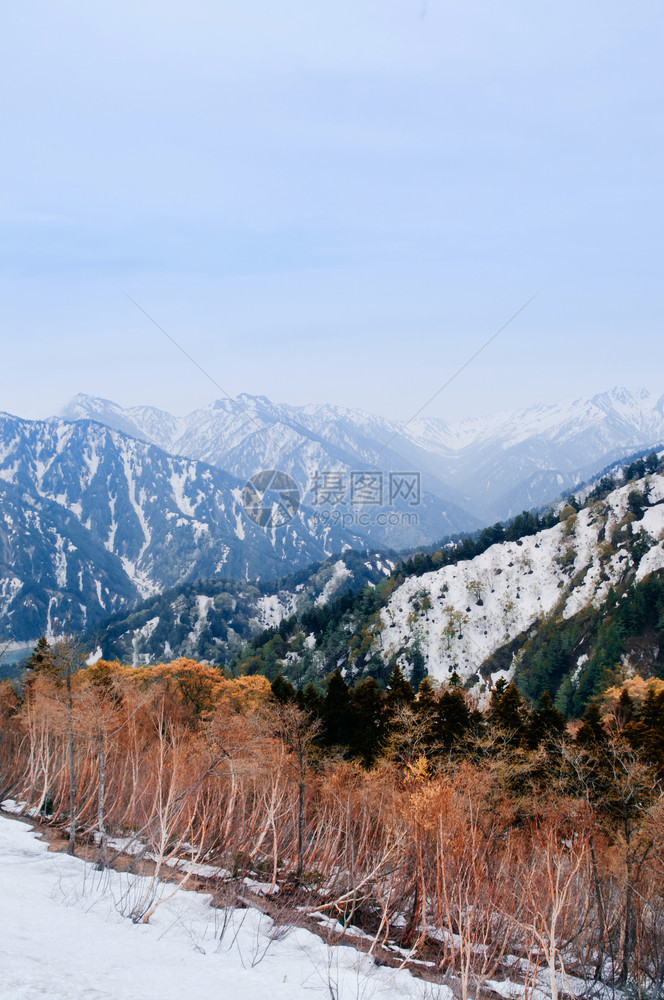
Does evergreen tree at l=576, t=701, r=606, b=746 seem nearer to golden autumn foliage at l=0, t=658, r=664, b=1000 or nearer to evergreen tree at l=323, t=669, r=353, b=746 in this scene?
golden autumn foliage at l=0, t=658, r=664, b=1000

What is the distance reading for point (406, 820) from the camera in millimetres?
36344

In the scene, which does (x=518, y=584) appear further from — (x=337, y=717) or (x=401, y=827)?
(x=401, y=827)

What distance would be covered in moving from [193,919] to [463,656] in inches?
4747

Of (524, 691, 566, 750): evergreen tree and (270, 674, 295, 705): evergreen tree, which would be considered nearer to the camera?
(524, 691, 566, 750): evergreen tree

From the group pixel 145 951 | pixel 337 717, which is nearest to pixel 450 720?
pixel 337 717

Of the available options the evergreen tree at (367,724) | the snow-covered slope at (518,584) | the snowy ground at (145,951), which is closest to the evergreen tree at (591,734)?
the evergreen tree at (367,724)

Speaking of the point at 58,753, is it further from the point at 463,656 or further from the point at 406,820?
the point at 463,656

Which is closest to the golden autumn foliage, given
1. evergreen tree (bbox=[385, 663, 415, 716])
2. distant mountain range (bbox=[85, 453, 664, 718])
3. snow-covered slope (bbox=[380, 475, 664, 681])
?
evergreen tree (bbox=[385, 663, 415, 716])

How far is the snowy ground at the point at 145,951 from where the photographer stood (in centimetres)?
1720

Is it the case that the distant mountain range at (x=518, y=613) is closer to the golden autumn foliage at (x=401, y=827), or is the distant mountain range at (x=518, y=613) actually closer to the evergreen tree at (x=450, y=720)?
the evergreen tree at (x=450, y=720)

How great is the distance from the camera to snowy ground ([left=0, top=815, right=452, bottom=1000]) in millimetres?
17203

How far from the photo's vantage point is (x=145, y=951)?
20562mm

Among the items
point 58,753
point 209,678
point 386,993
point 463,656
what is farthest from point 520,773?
point 463,656

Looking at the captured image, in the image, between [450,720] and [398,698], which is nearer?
[450,720]
